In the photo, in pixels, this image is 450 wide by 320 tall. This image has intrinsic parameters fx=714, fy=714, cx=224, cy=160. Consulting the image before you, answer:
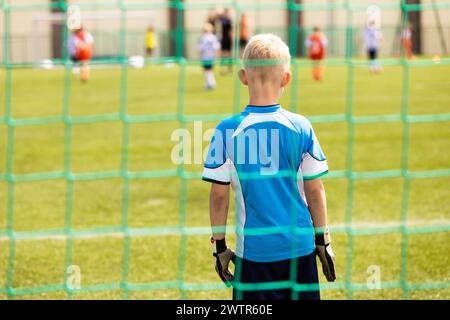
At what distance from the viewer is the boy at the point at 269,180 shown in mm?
3086

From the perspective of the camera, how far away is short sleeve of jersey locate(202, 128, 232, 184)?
3.13 meters

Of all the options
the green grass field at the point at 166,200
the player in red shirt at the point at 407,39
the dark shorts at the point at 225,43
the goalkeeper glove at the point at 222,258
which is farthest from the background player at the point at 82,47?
the goalkeeper glove at the point at 222,258

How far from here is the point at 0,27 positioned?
28.9m

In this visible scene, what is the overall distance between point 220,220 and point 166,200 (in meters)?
4.06

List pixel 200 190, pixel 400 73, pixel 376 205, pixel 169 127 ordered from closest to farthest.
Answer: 1. pixel 376 205
2. pixel 200 190
3. pixel 169 127
4. pixel 400 73

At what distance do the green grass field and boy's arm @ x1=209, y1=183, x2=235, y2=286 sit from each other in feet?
4.07

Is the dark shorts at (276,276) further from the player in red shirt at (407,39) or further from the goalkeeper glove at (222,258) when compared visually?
the player in red shirt at (407,39)

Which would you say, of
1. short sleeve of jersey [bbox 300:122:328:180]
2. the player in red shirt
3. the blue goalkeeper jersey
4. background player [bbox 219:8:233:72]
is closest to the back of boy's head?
the blue goalkeeper jersey

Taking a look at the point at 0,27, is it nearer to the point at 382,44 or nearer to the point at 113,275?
the point at 382,44

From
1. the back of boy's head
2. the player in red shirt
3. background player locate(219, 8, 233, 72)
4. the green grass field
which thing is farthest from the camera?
background player locate(219, 8, 233, 72)

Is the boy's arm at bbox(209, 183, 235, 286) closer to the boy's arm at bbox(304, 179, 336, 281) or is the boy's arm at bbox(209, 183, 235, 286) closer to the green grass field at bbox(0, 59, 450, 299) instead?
the boy's arm at bbox(304, 179, 336, 281)

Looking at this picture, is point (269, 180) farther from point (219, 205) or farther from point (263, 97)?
point (263, 97)

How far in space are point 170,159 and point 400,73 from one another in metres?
15.2
